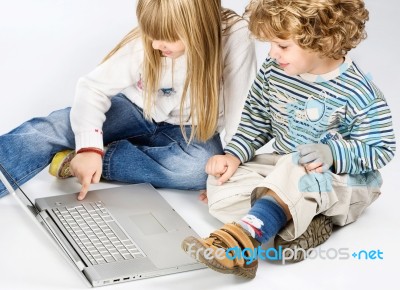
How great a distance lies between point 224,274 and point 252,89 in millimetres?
410

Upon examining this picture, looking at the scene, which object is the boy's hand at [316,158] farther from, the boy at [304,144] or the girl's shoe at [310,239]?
the girl's shoe at [310,239]

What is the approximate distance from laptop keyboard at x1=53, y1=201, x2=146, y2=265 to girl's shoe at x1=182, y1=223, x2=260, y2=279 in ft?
0.50

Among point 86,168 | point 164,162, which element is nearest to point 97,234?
point 86,168

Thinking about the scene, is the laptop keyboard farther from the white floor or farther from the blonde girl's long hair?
the blonde girl's long hair

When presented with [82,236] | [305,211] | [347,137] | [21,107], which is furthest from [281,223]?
[21,107]

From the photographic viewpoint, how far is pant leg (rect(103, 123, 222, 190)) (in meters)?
2.40

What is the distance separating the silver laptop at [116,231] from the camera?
6.77 ft

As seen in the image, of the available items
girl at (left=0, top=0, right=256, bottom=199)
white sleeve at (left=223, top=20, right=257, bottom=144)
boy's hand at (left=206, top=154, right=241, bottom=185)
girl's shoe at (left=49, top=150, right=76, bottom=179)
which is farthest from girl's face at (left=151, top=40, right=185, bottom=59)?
girl's shoe at (left=49, top=150, right=76, bottom=179)

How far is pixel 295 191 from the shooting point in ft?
6.91

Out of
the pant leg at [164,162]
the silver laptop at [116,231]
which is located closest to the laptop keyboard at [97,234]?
the silver laptop at [116,231]

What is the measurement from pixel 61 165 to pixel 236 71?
1.38 ft

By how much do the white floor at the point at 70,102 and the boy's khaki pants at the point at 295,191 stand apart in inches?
2.2

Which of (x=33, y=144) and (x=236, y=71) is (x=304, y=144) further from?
(x=33, y=144)

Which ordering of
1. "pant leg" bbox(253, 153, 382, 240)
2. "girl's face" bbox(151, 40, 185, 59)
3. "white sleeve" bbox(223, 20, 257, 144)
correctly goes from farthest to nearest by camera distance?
1. "white sleeve" bbox(223, 20, 257, 144)
2. "girl's face" bbox(151, 40, 185, 59)
3. "pant leg" bbox(253, 153, 382, 240)
